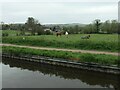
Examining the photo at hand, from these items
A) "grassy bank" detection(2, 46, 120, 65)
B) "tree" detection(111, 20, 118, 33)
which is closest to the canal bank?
"grassy bank" detection(2, 46, 120, 65)

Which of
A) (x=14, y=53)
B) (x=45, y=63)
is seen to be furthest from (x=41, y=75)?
(x=14, y=53)

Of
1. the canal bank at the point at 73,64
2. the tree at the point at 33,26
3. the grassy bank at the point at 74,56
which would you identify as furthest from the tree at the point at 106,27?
the canal bank at the point at 73,64

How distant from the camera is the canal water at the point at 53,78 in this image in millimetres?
18969

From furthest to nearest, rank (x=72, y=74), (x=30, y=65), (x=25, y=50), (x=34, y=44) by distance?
(x=34, y=44) < (x=25, y=50) < (x=30, y=65) < (x=72, y=74)

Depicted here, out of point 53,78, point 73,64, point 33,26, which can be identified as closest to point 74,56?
point 73,64

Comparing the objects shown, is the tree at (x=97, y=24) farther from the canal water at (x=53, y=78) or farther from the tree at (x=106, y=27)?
the canal water at (x=53, y=78)

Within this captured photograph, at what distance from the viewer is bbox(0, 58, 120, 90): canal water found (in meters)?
19.0

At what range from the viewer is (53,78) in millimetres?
21344

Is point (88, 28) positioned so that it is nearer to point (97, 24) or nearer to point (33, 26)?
point (97, 24)

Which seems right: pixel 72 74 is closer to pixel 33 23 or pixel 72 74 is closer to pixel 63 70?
pixel 63 70

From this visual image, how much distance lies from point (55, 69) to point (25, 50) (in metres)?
7.40

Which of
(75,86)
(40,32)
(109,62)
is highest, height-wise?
(40,32)

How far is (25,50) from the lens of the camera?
30.5 meters

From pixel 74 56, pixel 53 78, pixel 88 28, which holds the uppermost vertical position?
pixel 88 28
